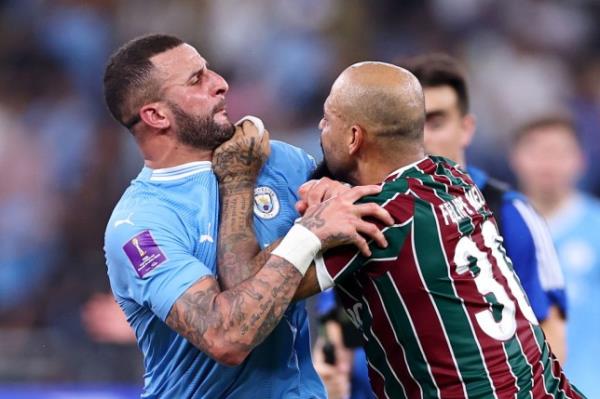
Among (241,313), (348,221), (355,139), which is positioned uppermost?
(355,139)

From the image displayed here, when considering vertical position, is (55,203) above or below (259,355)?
below

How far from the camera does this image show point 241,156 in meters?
4.24

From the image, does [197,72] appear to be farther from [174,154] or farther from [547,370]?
[547,370]

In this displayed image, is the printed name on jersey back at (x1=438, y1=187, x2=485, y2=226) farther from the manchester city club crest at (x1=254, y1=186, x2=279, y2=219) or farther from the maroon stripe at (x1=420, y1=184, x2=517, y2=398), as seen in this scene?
the manchester city club crest at (x1=254, y1=186, x2=279, y2=219)

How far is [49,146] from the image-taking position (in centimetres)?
1098

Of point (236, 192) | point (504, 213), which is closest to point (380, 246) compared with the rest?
point (236, 192)

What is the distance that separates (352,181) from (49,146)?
7.38 metres

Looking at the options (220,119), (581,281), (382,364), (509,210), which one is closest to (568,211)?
(581,281)

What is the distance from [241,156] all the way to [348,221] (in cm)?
68

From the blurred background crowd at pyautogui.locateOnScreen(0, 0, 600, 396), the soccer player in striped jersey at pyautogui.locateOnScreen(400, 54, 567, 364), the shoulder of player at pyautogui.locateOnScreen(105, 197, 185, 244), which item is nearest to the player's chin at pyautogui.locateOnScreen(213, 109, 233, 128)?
the shoulder of player at pyautogui.locateOnScreen(105, 197, 185, 244)

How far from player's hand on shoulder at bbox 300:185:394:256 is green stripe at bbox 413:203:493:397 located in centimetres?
12

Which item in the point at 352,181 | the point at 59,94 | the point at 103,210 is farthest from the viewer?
the point at 59,94

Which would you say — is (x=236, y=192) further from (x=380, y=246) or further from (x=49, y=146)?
(x=49, y=146)

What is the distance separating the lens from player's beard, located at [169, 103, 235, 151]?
4.26 meters
